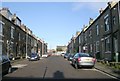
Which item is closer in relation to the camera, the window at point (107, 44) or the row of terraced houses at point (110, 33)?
the row of terraced houses at point (110, 33)

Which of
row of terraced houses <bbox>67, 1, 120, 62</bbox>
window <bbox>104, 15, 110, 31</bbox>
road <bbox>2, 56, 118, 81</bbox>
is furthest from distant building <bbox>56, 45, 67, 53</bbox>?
road <bbox>2, 56, 118, 81</bbox>

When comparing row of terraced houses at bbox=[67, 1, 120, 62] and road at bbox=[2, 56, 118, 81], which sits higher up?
row of terraced houses at bbox=[67, 1, 120, 62]

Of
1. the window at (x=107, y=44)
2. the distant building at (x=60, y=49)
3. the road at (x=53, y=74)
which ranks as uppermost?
the distant building at (x=60, y=49)

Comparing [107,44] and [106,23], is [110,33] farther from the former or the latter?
[106,23]

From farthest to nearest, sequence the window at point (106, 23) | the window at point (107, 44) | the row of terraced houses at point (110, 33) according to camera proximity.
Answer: the window at point (106, 23), the window at point (107, 44), the row of terraced houses at point (110, 33)

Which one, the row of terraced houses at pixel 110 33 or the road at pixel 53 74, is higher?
the row of terraced houses at pixel 110 33

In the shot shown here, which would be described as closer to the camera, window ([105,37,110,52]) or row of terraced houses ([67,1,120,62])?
row of terraced houses ([67,1,120,62])

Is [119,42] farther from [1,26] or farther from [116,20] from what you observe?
[1,26]

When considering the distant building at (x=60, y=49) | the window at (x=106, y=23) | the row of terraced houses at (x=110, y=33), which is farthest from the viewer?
the distant building at (x=60, y=49)

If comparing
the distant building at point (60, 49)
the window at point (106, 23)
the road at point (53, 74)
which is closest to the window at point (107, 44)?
the window at point (106, 23)

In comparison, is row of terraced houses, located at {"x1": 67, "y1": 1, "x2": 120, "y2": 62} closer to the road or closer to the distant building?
the road

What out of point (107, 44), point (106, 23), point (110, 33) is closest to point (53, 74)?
point (110, 33)

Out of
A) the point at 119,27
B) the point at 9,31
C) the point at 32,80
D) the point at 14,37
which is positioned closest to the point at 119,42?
the point at 119,27

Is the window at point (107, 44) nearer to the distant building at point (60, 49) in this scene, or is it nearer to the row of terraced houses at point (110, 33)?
the row of terraced houses at point (110, 33)
